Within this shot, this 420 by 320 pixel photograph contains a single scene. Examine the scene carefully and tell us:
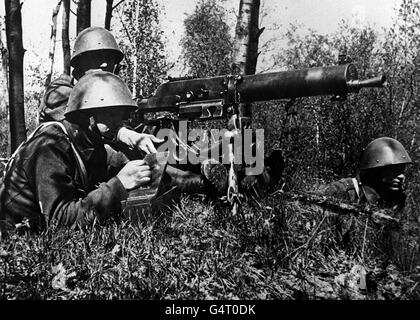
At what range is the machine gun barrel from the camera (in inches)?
193

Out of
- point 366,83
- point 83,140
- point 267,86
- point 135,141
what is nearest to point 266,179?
point 267,86

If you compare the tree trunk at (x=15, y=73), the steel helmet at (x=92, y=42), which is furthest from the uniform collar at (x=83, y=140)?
the tree trunk at (x=15, y=73)

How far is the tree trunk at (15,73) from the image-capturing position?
24.1ft

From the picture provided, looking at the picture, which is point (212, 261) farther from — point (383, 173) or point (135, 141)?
point (383, 173)

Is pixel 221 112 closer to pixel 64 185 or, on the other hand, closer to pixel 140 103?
pixel 140 103

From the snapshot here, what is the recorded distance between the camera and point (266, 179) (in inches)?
205

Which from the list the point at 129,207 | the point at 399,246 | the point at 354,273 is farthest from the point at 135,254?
the point at 399,246

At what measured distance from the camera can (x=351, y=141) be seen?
7773mm

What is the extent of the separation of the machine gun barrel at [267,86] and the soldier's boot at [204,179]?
999 mm

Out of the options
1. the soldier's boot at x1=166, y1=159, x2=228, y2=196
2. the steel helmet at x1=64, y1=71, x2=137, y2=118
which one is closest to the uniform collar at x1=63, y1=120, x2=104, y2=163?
the steel helmet at x1=64, y1=71, x2=137, y2=118

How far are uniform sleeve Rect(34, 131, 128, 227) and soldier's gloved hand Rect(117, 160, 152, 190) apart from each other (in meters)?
0.06

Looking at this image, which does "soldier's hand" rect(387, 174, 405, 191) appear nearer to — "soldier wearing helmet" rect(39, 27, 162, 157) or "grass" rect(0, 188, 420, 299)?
"grass" rect(0, 188, 420, 299)

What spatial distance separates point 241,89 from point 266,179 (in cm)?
101
